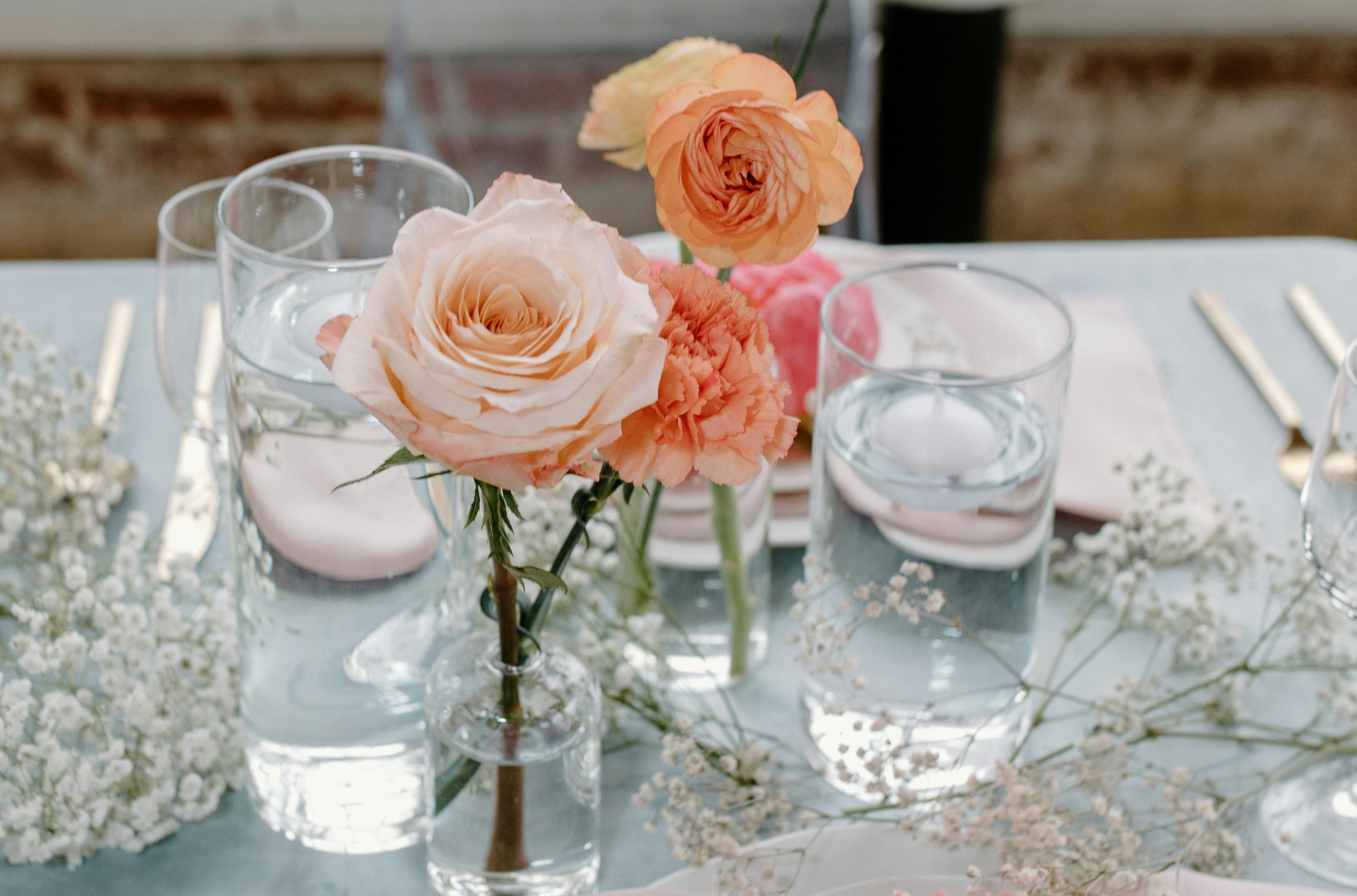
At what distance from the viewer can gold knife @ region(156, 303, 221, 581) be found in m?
0.72

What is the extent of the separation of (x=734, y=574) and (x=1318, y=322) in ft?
1.83

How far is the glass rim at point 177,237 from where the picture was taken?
0.69 m

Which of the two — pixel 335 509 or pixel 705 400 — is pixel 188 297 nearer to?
pixel 335 509

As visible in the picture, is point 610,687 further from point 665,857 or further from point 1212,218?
point 1212,218

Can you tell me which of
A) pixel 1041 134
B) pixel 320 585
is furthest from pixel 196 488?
pixel 1041 134

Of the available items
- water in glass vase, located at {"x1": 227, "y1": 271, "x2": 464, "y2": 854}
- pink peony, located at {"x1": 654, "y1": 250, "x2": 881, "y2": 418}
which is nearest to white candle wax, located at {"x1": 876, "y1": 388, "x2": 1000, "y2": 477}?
pink peony, located at {"x1": 654, "y1": 250, "x2": 881, "y2": 418}

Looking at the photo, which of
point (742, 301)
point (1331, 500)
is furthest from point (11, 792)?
point (1331, 500)

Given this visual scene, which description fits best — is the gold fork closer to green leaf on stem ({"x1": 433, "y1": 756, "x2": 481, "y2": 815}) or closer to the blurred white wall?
green leaf on stem ({"x1": 433, "y1": 756, "x2": 481, "y2": 815})

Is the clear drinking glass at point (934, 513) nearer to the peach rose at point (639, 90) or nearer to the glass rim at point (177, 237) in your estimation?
the peach rose at point (639, 90)

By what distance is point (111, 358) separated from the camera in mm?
910

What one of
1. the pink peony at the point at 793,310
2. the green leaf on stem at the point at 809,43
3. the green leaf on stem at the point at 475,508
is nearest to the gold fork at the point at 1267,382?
the pink peony at the point at 793,310

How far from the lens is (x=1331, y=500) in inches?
23.1

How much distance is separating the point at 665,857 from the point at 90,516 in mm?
375

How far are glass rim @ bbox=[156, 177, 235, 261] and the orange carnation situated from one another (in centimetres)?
37
